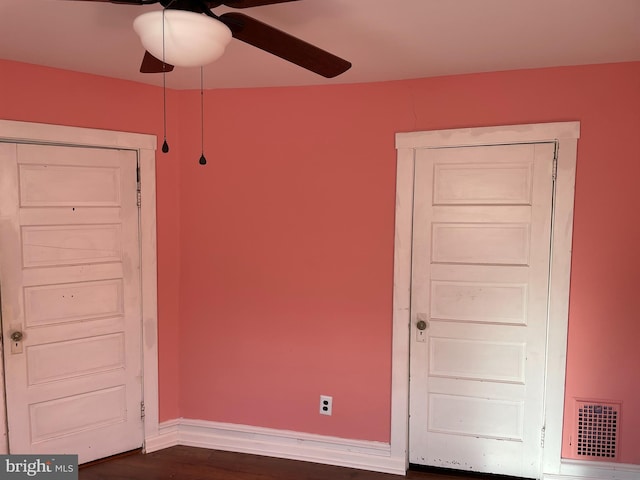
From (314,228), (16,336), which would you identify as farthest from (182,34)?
(16,336)

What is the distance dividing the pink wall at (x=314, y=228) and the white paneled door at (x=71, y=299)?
21cm

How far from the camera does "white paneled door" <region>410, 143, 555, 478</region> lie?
2.47 meters

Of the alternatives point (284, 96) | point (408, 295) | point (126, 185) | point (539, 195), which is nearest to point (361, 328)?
point (408, 295)

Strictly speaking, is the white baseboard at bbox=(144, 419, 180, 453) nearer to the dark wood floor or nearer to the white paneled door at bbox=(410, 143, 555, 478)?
the dark wood floor

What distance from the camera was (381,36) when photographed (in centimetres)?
196

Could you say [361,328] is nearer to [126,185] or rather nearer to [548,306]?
[548,306]

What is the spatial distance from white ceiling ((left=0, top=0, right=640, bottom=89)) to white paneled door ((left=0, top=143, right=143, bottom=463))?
2.05 feet

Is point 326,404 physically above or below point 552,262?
below

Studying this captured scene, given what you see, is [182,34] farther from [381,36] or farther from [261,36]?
[381,36]

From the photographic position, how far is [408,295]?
2646mm

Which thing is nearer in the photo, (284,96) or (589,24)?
(589,24)

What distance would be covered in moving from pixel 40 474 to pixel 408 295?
231 centimetres

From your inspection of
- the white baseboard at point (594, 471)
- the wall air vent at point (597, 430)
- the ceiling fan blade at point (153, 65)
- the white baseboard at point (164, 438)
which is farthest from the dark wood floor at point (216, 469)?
the ceiling fan blade at point (153, 65)
